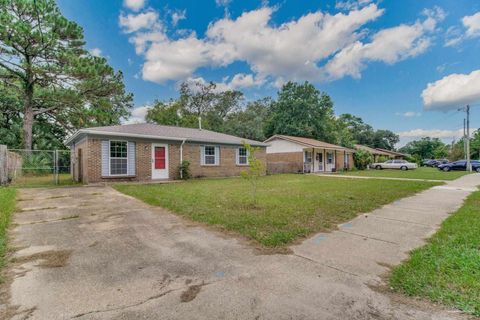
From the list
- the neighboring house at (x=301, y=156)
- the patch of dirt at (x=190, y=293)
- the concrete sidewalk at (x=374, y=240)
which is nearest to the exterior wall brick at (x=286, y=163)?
the neighboring house at (x=301, y=156)

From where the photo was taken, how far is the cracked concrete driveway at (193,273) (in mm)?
2191

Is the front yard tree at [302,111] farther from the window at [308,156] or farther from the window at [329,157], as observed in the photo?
the window at [308,156]

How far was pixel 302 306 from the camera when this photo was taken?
2.25 meters

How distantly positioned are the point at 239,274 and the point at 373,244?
2467 mm

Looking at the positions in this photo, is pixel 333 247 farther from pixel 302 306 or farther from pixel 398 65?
pixel 398 65

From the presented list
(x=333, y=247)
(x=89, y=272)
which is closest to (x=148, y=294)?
(x=89, y=272)

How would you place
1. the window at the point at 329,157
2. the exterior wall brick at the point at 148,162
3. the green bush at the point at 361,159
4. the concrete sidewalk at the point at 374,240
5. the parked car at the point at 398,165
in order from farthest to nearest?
1. the green bush at the point at 361,159
2. the parked car at the point at 398,165
3. the window at the point at 329,157
4. the exterior wall brick at the point at 148,162
5. the concrete sidewalk at the point at 374,240

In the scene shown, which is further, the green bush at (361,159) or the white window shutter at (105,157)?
the green bush at (361,159)

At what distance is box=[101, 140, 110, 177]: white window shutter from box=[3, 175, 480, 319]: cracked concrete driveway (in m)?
6.51

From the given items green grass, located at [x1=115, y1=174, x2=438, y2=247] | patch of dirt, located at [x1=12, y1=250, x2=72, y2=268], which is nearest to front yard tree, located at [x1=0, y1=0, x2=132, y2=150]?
green grass, located at [x1=115, y1=174, x2=438, y2=247]

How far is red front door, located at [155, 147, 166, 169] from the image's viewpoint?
523 inches

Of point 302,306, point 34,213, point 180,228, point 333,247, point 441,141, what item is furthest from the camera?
point 441,141

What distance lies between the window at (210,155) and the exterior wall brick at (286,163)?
6685mm

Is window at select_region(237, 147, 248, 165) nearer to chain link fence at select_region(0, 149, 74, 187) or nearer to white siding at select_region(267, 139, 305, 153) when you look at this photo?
white siding at select_region(267, 139, 305, 153)
